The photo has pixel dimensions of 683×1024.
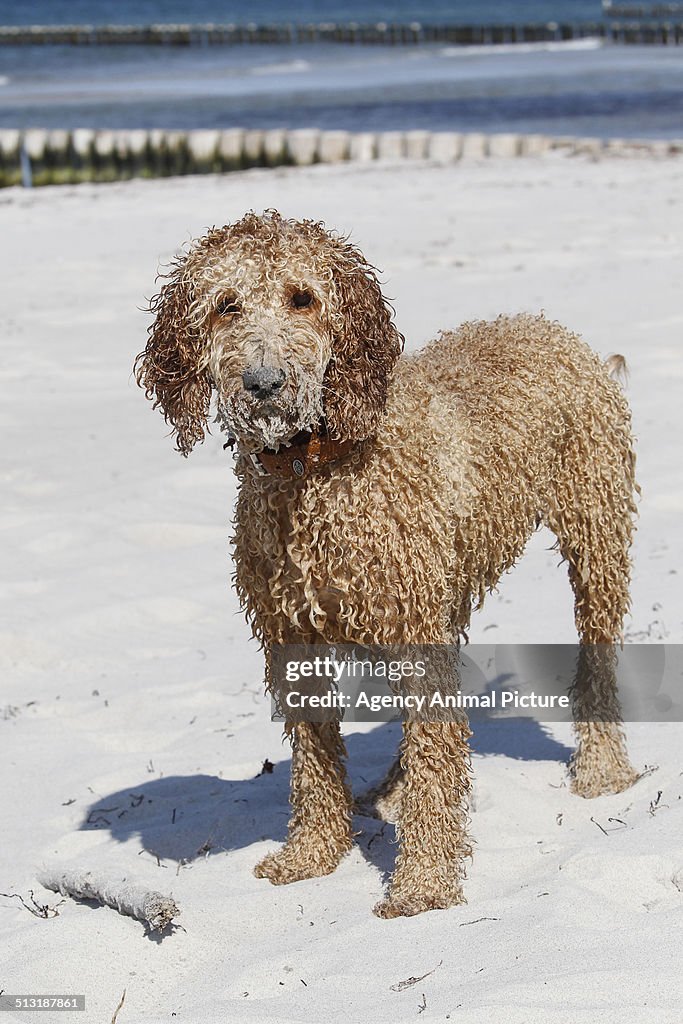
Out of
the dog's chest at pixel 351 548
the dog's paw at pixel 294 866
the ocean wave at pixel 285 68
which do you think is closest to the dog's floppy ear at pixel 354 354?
the dog's chest at pixel 351 548

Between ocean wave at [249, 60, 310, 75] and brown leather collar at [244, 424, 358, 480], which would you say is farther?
ocean wave at [249, 60, 310, 75]

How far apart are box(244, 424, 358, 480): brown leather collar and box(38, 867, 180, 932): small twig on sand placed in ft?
4.55

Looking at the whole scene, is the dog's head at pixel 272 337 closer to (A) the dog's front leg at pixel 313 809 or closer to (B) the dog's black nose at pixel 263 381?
(B) the dog's black nose at pixel 263 381

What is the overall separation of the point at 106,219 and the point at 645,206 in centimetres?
665

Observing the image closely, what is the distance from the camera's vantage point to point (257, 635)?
185 inches

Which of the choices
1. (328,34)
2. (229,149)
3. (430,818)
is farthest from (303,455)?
(328,34)

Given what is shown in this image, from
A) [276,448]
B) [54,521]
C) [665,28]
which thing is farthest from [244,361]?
[665,28]

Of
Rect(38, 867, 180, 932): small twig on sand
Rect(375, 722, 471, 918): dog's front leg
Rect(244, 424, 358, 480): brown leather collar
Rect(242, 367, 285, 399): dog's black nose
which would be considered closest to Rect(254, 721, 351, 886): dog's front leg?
Rect(375, 722, 471, 918): dog's front leg

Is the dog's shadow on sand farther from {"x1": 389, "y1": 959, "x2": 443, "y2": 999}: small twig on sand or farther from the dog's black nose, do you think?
the dog's black nose

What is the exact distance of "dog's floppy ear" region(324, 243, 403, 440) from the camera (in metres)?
4.09

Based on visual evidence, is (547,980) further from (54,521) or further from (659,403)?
(659,403)

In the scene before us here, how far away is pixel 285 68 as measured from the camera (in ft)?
169

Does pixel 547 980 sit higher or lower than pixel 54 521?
higher

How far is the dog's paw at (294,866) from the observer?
15.9ft
